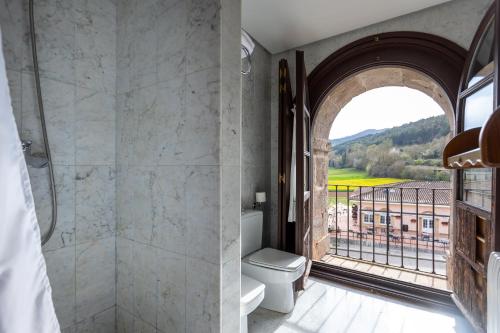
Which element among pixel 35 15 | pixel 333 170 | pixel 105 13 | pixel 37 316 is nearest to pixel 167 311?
pixel 37 316

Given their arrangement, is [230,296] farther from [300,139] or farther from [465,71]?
[465,71]

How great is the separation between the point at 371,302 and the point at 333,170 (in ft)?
7.19

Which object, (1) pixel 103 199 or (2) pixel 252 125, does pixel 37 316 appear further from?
(2) pixel 252 125

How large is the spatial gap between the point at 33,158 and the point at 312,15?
232 centimetres

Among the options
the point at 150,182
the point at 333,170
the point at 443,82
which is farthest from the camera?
the point at 333,170

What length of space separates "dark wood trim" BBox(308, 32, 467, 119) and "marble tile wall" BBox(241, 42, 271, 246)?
54 centimetres

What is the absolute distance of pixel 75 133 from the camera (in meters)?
1.26

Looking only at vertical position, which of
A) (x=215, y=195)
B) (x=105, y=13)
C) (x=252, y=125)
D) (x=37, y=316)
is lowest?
(x=37, y=316)

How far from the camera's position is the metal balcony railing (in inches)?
132

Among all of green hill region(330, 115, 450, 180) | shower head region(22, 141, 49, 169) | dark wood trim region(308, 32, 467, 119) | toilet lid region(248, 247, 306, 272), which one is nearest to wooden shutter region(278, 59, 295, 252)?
toilet lid region(248, 247, 306, 272)

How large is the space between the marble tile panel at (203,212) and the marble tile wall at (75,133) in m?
0.61

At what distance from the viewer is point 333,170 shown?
404 cm

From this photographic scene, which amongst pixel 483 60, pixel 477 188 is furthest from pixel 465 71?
pixel 477 188

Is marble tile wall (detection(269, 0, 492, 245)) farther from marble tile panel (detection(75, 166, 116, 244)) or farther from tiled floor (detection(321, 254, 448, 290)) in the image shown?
marble tile panel (detection(75, 166, 116, 244))
